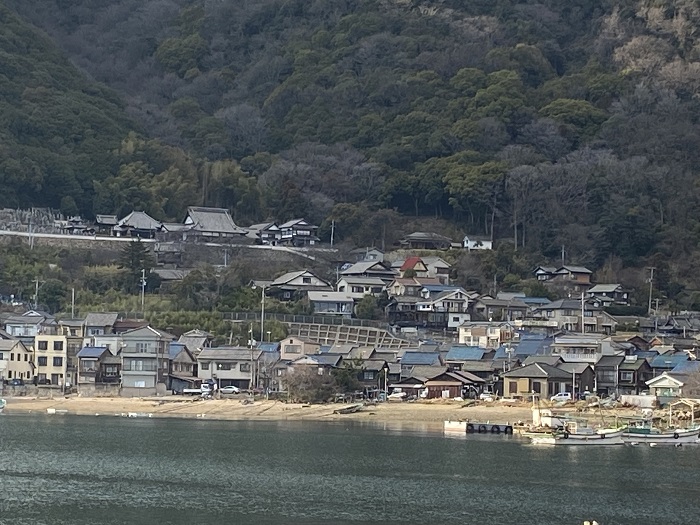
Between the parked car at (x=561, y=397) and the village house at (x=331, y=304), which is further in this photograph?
the village house at (x=331, y=304)

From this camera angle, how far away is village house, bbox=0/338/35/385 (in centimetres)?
5194

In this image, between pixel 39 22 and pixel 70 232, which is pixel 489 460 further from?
pixel 39 22

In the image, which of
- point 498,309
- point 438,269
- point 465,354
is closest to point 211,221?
point 438,269

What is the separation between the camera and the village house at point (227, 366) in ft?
169

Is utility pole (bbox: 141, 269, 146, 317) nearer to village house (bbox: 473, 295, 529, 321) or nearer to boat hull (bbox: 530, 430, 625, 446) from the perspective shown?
village house (bbox: 473, 295, 529, 321)

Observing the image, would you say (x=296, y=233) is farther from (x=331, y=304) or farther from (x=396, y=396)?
(x=396, y=396)

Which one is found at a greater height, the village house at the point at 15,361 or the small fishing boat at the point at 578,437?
the village house at the point at 15,361

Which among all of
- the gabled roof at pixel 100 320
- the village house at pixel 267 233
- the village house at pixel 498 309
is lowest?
the gabled roof at pixel 100 320

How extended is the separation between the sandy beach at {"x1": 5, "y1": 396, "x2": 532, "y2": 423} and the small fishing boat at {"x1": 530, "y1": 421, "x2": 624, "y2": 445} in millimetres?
4393

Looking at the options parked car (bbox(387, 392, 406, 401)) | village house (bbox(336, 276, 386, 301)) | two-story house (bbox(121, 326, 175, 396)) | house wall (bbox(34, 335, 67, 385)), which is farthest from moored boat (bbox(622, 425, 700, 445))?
village house (bbox(336, 276, 386, 301))

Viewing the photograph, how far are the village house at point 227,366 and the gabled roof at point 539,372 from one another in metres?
8.97

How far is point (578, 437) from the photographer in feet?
129

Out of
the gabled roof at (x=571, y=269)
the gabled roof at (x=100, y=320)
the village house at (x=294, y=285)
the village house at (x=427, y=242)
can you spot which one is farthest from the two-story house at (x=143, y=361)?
the gabled roof at (x=571, y=269)

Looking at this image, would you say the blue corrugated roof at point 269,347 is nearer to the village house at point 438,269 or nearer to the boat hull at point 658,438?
the village house at point 438,269
